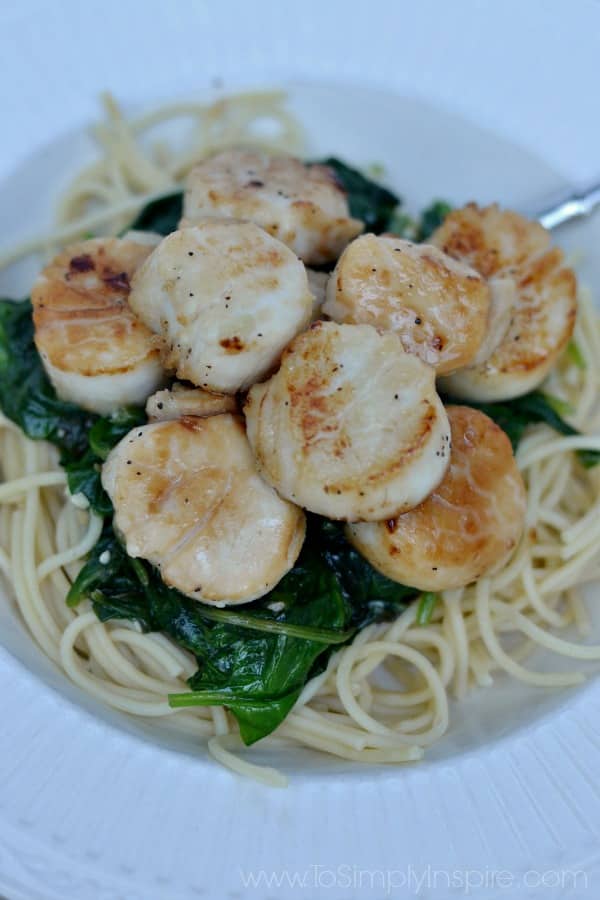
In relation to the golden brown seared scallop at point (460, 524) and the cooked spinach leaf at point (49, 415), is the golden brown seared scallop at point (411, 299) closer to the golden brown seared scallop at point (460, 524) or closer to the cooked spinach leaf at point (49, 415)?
the golden brown seared scallop at point (460, 524)

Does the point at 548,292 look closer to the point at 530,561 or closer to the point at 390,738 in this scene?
the point at 530,561

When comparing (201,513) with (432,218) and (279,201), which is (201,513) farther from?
(432,218)

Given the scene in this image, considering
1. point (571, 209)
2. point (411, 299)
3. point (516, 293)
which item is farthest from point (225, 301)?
point (571, 209)

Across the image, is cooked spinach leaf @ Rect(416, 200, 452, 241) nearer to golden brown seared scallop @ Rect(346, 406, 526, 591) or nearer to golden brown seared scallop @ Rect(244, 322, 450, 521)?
golden brown seared scallop @ Rect(346, 406, 526, 591)

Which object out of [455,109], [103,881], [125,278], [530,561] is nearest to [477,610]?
[530,561]

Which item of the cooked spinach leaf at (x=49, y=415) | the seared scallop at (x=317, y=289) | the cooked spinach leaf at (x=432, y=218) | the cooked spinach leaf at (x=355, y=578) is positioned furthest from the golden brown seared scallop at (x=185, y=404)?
the cooked spinach leaf at (x=432, y=218)

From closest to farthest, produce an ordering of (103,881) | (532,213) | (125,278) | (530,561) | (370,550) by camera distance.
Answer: (103,881)
(370,550)
(125,278)
(530,561)
(532,213)

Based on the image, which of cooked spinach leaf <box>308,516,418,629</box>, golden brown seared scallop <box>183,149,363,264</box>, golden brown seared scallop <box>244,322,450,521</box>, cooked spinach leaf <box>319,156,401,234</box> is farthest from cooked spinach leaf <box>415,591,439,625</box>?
cooked spinach leaf <box>319,156,401,234</box>
